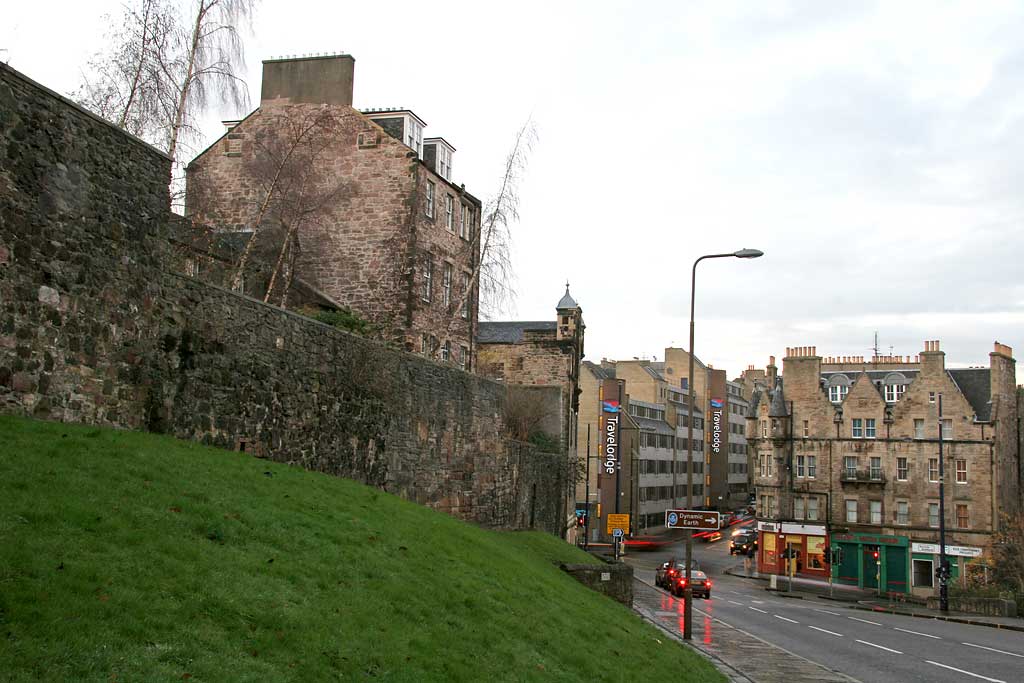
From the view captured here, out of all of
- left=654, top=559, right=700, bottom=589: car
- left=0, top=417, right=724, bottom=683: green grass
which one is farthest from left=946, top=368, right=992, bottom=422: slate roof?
left=0, top=417, right=724, bottom=683: green grass

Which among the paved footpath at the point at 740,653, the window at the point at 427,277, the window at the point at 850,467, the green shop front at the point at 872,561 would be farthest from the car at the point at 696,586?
the window at the point at 850,467

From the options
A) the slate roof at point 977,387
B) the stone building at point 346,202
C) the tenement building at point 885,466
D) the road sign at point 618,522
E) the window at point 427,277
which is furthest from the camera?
the slate roof at point 977,387

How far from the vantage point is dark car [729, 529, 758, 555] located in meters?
75.4

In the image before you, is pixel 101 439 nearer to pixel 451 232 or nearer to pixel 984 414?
pixel 451 232

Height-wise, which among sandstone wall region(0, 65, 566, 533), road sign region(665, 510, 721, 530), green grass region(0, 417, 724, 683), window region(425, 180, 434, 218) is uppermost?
window region(425, 180, 434, 218)

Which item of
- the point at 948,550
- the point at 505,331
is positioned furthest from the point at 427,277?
the point at 948,550

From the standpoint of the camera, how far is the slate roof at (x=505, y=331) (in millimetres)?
50812

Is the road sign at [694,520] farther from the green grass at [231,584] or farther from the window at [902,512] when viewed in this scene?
the window at [902,512]

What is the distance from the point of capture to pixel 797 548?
64000 mm

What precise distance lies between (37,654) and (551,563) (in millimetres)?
19956

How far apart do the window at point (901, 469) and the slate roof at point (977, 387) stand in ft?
18.5

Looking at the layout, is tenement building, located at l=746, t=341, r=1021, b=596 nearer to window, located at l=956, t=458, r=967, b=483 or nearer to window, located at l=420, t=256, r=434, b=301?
window, located at l=956, t=458, r=967, b=483

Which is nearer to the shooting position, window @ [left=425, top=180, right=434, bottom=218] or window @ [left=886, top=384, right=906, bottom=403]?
window @ [left=425, top=180, right=434, bottom=218]

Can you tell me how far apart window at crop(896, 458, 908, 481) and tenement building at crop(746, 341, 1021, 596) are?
0.10m
